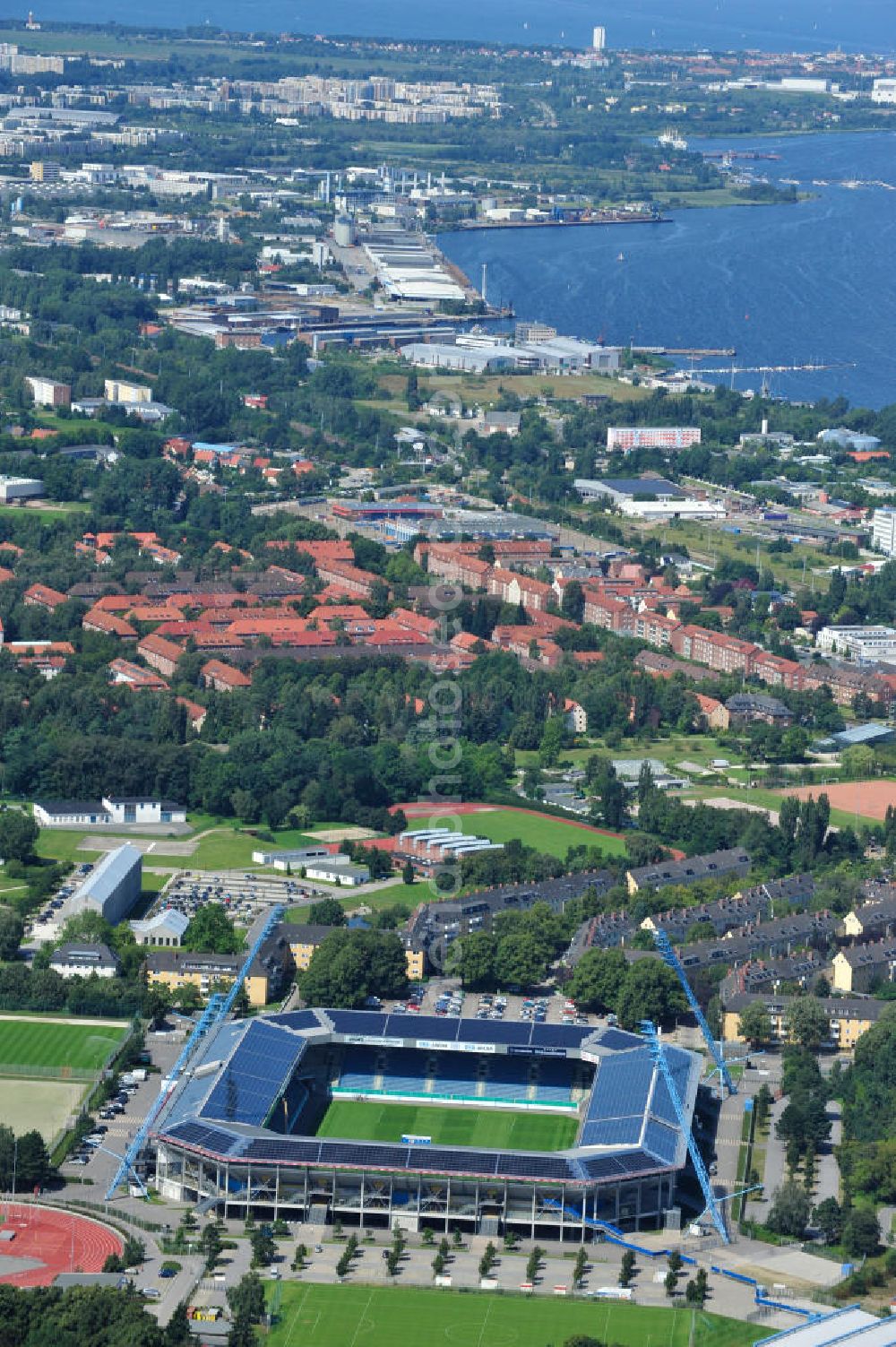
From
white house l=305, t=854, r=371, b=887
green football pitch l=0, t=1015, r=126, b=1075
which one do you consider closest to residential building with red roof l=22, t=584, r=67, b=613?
white house l=305, t=854, r=371, b=887

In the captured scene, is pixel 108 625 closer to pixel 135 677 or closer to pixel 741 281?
pixel 135 677

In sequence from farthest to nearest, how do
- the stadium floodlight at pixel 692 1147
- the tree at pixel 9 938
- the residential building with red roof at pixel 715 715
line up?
the residential building with red roof at pixel 715 715 < the tree at pixel 9 938 < the stadium floodlight at pixel 692 1147

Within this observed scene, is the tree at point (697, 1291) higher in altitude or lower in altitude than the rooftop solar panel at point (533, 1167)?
lower

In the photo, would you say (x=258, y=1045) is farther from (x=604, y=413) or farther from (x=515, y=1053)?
(x=604, y=413)

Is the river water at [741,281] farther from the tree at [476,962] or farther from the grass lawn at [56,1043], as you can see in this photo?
the grass lawn at [56,1043]

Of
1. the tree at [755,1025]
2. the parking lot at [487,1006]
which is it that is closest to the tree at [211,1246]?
the parking lot at [487,1006]

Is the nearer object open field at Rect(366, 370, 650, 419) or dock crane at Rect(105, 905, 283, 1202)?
dock crane at Rect(105, 905, 283, 1202)

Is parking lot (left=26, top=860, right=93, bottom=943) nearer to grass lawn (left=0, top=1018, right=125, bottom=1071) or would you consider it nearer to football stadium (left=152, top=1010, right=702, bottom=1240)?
grass lawn (left=0, top=1018, right=125, bottom=1071)
